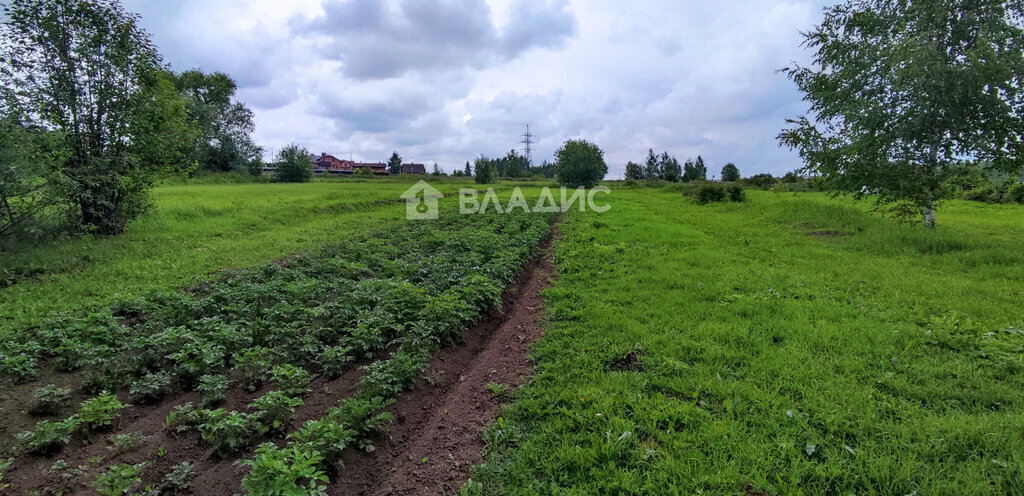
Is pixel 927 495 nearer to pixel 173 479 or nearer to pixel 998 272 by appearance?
pixel 173 479

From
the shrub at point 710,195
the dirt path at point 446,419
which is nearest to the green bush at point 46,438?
the dirt path at point 446,419

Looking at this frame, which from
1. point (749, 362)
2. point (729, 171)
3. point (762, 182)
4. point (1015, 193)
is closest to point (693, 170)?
point (729, 171)

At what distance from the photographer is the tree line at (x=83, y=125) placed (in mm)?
9234

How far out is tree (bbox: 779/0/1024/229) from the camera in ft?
35.4

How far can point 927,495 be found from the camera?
9.05 ft

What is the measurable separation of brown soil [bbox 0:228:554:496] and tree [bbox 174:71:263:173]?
5070 centimetres

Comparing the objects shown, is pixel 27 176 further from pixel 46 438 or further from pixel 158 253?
pixel 46 438

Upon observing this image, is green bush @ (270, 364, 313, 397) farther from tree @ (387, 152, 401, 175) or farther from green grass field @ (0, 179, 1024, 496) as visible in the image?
tree @ (387, 152, 401, 175)

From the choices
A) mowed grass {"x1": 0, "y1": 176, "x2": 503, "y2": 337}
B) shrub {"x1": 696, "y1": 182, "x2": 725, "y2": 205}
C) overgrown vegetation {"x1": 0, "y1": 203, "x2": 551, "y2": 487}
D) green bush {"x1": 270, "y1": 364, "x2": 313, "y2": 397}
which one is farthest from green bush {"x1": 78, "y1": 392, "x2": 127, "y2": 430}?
shrub {"x1": 696, "y1": 182, "x2": 725, "y2": 205}

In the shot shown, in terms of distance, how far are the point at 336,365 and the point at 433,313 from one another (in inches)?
57.3

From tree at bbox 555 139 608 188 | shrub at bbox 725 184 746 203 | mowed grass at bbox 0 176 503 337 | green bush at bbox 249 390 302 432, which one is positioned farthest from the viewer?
tree at bbox 555 139 608 188

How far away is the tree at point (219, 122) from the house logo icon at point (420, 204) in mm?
28063

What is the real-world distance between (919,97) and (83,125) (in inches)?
931

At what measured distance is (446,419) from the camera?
4031 mm
